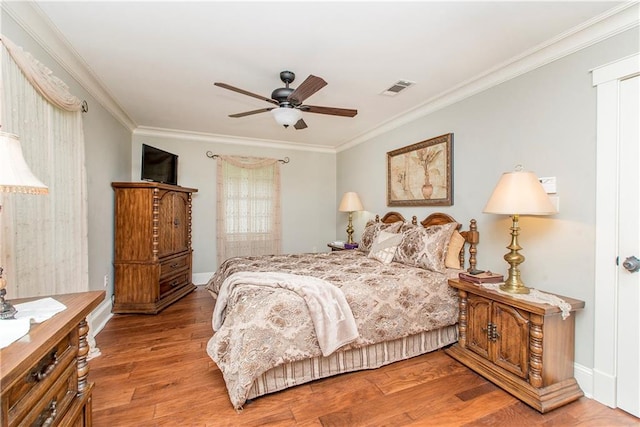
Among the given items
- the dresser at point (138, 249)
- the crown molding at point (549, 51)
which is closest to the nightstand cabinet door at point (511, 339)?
the crown molding at point (549, 51)

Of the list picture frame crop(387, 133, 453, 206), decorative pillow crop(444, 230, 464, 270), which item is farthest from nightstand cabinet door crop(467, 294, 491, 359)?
picture frame crop(387, 133, 453, 206)

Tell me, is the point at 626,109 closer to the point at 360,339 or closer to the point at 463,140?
the point at 463,140

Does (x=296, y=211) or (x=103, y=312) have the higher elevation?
(x=296, y=211)

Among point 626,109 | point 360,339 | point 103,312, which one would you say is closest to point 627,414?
point 360,339

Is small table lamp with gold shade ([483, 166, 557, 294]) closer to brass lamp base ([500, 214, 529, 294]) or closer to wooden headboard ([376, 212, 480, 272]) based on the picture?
brass lamp base ([500, 214, 529, 294])

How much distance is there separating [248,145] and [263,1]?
349 centimetres

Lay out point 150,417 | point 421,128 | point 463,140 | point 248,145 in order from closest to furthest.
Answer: point 150,417 → point 463,140 → point 421,128 → point 248,145

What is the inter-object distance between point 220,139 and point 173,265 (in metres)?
2.22

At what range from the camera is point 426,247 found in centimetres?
293

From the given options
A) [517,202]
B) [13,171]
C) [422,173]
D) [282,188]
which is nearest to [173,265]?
[282,188]

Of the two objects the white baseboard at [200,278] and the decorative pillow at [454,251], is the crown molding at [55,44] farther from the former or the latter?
the decorative pillow at [454,251]

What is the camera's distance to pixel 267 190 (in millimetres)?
5246

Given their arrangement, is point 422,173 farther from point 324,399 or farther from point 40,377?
point 40,377

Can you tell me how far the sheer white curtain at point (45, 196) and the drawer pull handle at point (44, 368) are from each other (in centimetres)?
86
